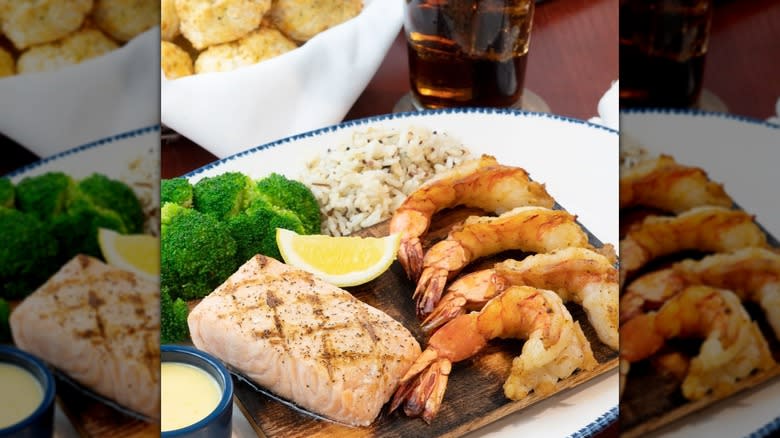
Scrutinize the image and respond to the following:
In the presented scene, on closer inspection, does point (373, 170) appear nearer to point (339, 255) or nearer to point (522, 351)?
point (339, 255)

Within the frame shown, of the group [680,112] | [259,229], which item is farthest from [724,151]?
[259,229]

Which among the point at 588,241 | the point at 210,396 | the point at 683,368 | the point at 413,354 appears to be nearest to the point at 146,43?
the point at 683,368

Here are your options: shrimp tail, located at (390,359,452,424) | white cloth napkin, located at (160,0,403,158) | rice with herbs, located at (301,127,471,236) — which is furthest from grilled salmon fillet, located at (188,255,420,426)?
white cloth napkin, located at (160,0,403,158)

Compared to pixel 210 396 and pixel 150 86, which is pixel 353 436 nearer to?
pixel 210 396

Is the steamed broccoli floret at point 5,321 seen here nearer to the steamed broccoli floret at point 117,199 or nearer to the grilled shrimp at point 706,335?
the steamed broccoli floret at point 117,199

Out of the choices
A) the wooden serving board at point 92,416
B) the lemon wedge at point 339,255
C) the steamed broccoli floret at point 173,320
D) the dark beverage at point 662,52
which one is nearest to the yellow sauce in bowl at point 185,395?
the steamed broccoli floret at point 173,320
